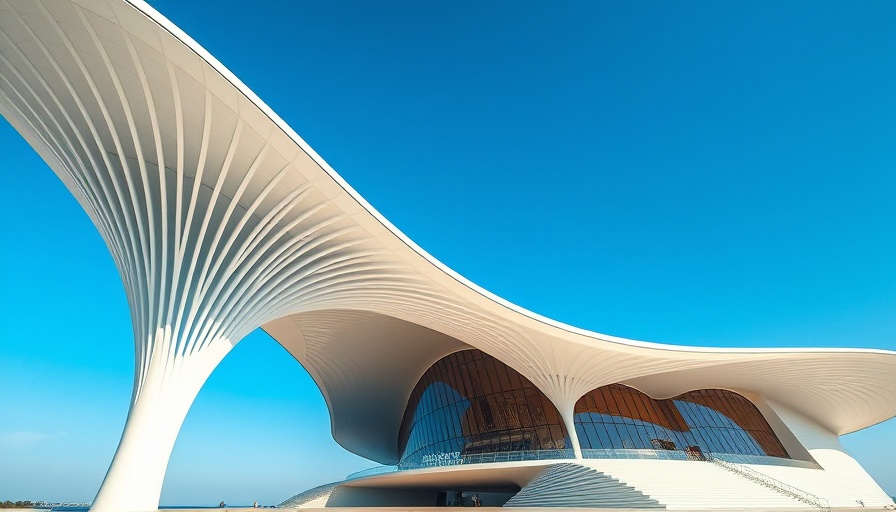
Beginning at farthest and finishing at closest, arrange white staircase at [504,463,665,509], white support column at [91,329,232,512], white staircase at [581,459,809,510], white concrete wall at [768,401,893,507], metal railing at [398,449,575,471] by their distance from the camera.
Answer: white concrete wall at [768,401,893,507]
metal railing at [398,449,575,471]
white staircase at [581,459,809,510]
white staircase at [504,463,665,509]
white support column at [91,329,232,512]

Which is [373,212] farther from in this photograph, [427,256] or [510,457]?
[510,457]

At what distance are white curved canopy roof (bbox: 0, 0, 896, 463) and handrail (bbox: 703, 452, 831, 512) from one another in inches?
230

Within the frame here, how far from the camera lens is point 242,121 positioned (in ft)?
35.6

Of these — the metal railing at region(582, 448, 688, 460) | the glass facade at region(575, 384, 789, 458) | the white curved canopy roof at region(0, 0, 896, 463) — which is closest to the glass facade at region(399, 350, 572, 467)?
the glass facade at region(575, 384, 789, 458)

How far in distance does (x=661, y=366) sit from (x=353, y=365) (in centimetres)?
2158

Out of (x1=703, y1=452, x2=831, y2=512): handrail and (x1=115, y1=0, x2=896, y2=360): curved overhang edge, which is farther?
(x1=703, y1=452, x2=831, y2=512): handrail

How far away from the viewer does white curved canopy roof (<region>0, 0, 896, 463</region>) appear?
369 inches

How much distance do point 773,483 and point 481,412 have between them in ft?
56.2

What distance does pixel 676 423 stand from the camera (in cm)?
3322

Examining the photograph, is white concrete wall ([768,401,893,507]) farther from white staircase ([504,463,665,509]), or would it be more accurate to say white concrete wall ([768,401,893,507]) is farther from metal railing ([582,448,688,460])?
white staircase ([504,463,665,509])

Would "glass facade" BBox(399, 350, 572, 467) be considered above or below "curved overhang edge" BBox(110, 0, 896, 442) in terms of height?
below

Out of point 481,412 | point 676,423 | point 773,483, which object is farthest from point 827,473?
point 481,412

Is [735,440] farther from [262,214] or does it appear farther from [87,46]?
[87,46]

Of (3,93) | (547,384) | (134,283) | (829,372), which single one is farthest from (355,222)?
(829,372)
